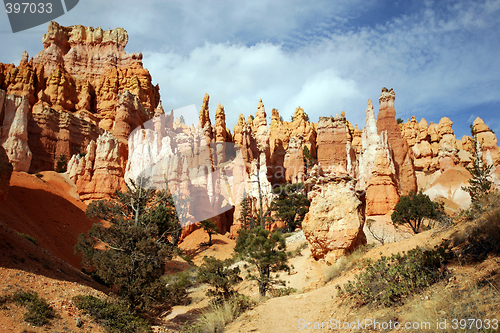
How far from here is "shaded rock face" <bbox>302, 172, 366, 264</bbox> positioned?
11.9 metres

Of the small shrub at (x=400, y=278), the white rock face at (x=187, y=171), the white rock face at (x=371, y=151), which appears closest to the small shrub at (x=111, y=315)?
the small shrub at (x=400, y=278)

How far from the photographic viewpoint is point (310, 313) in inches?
306

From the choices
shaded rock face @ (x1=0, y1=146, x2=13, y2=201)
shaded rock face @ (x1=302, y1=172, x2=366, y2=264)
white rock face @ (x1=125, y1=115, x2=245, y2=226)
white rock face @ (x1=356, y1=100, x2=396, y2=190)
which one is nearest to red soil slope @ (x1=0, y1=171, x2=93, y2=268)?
shaded rock face @ (x1=0, y1=146, x2=13, y2=201)

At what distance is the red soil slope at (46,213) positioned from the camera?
22031mm

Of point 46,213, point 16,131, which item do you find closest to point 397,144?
point 46,213

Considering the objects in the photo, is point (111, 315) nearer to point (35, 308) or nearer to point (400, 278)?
point (35, 308)

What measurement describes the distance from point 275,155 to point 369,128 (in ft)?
83.7

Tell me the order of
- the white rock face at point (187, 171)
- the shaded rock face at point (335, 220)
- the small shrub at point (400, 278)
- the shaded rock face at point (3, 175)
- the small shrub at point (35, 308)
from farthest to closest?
the white rock face at point (187, 171), the shaded rock face at point (3, 175), the shaded rock face at point (335, 220), the small shrub at point (35, 308), the small shrub at point (400, 278)

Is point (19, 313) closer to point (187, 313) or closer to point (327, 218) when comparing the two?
point (187, 313)

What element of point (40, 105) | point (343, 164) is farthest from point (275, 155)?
point (40, 105)

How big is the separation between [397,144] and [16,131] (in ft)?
139

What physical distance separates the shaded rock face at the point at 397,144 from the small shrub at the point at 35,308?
104ft

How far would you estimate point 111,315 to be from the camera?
1044cm

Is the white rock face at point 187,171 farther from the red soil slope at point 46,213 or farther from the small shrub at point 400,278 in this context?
the small shrub at point 400,278
